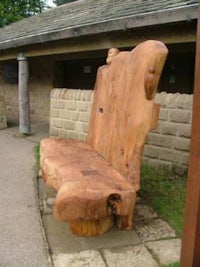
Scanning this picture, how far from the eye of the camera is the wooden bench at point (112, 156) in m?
2.30

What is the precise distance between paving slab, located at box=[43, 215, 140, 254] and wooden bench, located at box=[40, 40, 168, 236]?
0.20 metres

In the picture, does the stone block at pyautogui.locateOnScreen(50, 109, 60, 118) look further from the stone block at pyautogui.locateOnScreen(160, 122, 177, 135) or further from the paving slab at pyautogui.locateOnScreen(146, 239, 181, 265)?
the paving slab at pyautogui.locateOnScreen(146, 239, 181, 265)

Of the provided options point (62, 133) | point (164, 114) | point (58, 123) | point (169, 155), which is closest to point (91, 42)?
point (58, 123)

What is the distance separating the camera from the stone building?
4152 mm

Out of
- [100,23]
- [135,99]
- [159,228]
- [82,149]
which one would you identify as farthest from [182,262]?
[100,23]

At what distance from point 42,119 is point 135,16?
605cm

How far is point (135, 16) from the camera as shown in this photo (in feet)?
14.0

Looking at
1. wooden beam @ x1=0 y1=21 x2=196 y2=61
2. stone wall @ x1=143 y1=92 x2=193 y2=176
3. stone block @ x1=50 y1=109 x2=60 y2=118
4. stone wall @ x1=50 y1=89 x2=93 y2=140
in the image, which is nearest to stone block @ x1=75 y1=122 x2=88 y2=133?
stone wall @ x1=50 y1=89 x2=93 y2=140

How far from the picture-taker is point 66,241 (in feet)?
9.05

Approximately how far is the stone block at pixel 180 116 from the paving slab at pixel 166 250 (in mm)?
1832

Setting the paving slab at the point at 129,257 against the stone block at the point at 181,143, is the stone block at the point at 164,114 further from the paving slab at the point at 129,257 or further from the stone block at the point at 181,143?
the paving slab at the point at 129,257

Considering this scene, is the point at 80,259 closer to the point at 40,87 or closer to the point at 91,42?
the point at 91,42

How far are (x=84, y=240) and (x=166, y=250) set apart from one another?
25.6 inches

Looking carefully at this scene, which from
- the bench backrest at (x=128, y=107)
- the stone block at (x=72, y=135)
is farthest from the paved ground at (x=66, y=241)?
the stone block at (x=72, y=135)
